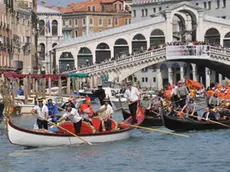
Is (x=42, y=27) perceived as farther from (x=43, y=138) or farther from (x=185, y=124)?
(x=43, y=138)

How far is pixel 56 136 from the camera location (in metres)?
20.8

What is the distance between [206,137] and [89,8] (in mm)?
57015

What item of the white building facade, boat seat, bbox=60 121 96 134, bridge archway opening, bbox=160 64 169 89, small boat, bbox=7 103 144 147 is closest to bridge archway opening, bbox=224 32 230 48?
bridge archway opening, bbox=160 64 169 89

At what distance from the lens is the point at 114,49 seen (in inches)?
2098

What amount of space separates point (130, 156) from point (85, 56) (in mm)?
32982

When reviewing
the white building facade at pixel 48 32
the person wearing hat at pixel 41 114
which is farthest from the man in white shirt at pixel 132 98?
the white building facade at pixel 48 32

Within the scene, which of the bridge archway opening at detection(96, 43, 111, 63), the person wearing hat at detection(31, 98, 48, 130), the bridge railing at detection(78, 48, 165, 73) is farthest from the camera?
the bridge archway opening at detection(96, 43, 111, 63)

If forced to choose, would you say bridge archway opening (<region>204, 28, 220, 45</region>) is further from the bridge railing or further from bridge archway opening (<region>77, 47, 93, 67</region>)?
the bridge railing

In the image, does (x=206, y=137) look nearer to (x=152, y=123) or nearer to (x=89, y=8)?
(x=152, y=123)

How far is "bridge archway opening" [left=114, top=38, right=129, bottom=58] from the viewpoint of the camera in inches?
2100

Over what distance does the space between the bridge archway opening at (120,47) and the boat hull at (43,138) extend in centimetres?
3162

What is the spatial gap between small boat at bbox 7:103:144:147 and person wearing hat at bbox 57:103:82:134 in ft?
0.49

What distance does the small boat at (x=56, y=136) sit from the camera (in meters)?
20.3

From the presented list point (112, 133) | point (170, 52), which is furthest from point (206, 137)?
point (170, 52)
